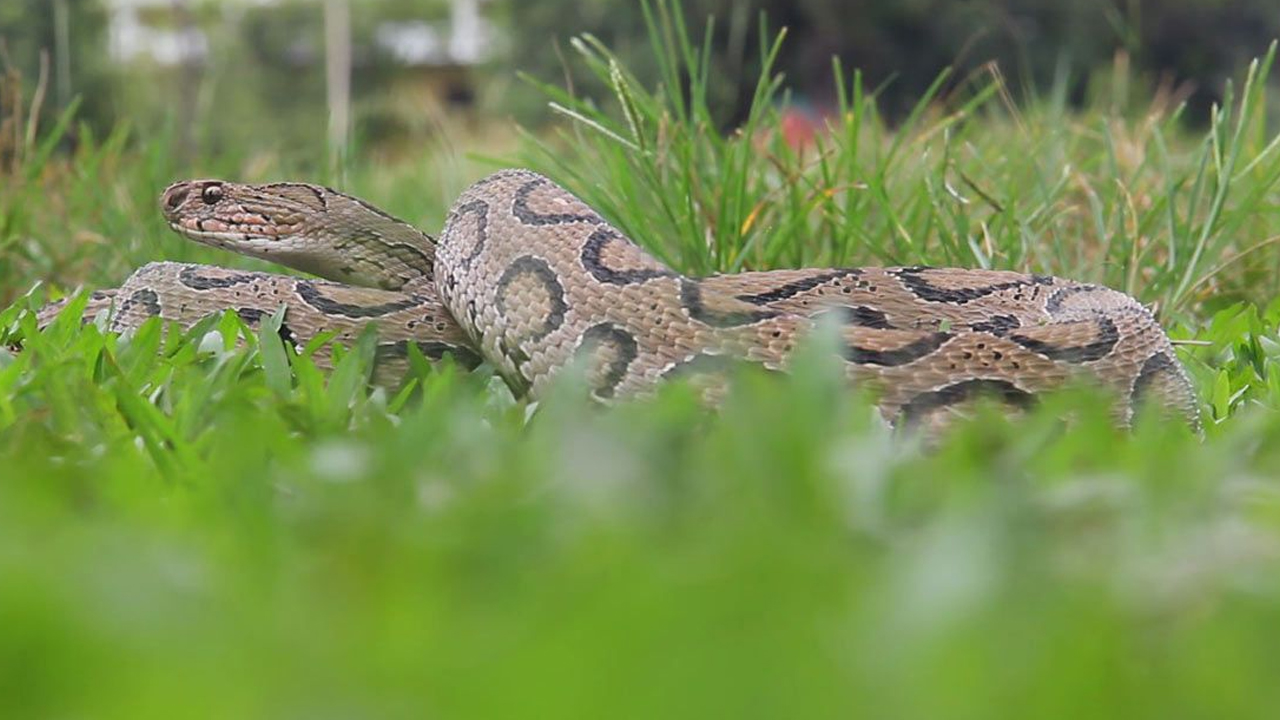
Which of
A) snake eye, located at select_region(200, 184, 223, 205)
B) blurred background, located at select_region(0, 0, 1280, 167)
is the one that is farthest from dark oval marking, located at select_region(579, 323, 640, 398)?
blurred background, located at select_region(0, 0, 1280, 167)

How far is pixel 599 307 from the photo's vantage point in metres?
3.44

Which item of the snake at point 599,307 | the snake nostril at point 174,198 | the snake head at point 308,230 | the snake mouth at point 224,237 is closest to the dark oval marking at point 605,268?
the snake at point 599,307

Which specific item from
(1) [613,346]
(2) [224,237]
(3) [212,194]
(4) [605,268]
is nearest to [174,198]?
(3) [212,194]

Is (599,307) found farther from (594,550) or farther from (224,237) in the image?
(594,550)

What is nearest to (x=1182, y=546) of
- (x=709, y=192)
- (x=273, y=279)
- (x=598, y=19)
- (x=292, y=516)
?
(x=292, y=516)

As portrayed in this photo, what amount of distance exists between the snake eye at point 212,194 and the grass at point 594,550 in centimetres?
83

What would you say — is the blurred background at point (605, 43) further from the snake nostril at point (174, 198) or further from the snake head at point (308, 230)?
the snake head at point (308, 230)

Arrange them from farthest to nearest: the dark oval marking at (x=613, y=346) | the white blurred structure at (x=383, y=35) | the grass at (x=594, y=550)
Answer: the white blurred structure at (x=383, y=35) < the dark oval marking at (x=613, y=346) < the grass at (x=594, y=550)

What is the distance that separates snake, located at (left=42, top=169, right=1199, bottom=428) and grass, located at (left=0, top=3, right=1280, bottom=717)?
0.17 metres

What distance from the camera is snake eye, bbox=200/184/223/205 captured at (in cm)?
433

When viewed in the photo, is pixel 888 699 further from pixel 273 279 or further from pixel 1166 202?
pixel 1166 202

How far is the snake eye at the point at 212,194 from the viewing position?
14.2 ft

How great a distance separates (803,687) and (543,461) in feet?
3.00

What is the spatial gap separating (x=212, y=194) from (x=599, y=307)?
156cm
